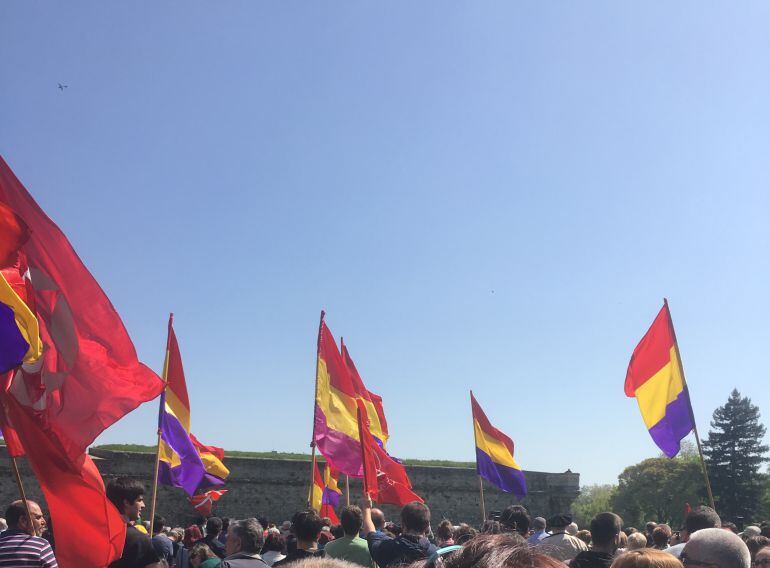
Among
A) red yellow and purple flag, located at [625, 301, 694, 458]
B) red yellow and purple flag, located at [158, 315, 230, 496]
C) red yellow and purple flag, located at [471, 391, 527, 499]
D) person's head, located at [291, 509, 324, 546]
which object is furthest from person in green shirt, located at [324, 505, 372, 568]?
red yellow and purple flag, located at [471, 391, 527, 499]

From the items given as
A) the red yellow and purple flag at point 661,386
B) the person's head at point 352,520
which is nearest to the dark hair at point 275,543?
the person's head at point 352,520

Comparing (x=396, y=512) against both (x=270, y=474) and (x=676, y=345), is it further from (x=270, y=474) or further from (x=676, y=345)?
(x=676, y=345)

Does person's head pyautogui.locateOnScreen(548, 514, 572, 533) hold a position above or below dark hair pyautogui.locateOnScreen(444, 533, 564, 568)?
below

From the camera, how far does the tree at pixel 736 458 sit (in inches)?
1678

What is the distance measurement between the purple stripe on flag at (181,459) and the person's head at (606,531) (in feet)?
20.8

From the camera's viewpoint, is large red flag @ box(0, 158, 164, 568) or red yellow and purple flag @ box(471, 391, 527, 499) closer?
large red flag @ box(0, 158, 164, 568)

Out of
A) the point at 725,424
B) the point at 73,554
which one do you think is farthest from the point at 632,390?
the point at 725,424

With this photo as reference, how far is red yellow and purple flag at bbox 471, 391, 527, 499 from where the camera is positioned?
544 inches

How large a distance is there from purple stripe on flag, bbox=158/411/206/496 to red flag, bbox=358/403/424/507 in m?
2.48

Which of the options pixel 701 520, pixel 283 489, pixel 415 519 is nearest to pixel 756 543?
pixel 701 520

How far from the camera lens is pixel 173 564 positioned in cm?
823

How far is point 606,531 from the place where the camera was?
497cm

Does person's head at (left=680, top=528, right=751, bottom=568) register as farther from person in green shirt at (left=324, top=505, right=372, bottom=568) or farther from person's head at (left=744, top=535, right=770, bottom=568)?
person's head at (left=744, top=535, right=770, bottom=568)

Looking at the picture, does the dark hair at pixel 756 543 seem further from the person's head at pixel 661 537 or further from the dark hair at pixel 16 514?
the dark hair at pixel 16 514
